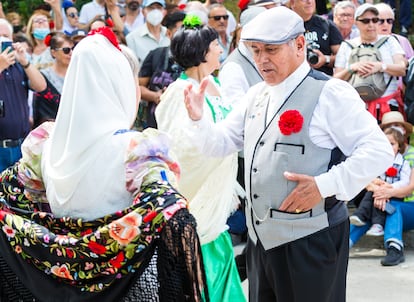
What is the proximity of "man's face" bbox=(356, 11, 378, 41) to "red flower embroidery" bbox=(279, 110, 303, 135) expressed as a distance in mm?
4308

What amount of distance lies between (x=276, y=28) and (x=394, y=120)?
3.80 metres

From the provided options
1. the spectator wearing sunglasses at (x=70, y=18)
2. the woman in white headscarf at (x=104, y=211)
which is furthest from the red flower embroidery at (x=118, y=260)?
the spectator wearing sunglasses at (x=70, y=18)

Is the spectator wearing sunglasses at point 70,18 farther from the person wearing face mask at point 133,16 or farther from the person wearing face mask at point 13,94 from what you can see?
the person wearing face mask at point 13,94

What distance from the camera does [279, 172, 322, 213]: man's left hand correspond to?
11.7 feet

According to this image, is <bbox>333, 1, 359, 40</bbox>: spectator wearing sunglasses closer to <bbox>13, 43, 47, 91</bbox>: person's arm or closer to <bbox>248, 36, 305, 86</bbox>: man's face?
<bbox>13, 43, 47, 91</bbox>: person's arm

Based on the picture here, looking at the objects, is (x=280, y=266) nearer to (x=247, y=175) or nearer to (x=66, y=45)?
(x=247, y=175)

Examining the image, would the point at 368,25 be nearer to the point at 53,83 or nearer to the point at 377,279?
the point at 377,279

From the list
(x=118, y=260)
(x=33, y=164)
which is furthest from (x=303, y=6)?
(x=118, y=260)

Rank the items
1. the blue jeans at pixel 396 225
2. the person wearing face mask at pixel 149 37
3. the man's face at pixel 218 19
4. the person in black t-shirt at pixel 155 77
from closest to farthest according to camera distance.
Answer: the blue jeans at pixel 396 225, the person in black t-shirt at pixel 155 77, the person wearing face mask at pixel 149 37, the man's face at pixel 218 19

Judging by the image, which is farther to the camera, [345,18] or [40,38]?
[40,38]

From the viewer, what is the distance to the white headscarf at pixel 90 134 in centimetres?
320

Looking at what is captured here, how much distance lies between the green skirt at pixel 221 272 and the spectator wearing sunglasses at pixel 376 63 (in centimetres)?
308

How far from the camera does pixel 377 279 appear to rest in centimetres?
619

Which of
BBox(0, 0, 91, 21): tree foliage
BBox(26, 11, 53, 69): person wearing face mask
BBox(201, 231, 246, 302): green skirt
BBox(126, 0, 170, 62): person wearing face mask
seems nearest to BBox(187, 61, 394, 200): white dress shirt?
BBox(201, 231, 246, 302): green skirt
